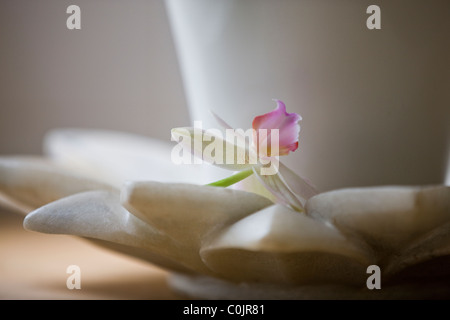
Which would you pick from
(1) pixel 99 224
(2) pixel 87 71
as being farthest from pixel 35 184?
(2) pixel 87 71

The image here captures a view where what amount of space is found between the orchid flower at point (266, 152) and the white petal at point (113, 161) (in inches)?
5.4

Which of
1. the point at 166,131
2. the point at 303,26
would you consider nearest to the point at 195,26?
the point at 303,26

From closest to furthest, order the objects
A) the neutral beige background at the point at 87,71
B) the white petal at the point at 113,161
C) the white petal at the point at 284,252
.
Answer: the white petal at the point at 284,252 < the white petal at the point at 113,161 < the neutral beige background at the point at 87,71

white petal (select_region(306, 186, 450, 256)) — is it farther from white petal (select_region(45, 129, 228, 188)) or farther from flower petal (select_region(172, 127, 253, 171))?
white petal (select_region(45, 129, 228, 188))

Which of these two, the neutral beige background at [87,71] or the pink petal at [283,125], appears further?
the neutral beige background at [87,71]

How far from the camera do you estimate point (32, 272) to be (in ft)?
1.06

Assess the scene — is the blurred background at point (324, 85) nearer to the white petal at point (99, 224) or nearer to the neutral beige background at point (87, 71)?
the white petal at point (99, 224)

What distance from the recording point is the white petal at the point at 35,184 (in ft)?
0.87

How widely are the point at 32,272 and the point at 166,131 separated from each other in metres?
0.38

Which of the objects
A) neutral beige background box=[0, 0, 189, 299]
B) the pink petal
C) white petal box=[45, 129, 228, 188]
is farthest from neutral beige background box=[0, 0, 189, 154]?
the pink petal

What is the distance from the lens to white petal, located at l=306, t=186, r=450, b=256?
0.57ft

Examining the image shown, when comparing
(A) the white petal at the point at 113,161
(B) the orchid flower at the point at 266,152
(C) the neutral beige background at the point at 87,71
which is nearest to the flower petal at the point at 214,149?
(B) the orchid flower at the point at 266,152

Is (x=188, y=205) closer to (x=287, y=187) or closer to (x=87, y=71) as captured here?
(x=287, y=187)

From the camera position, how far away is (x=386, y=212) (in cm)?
18
